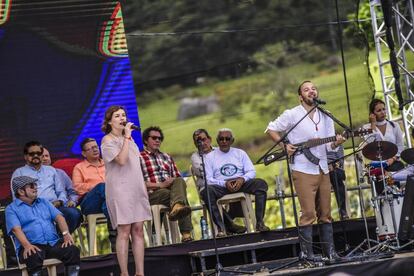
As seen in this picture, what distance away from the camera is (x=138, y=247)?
865 cm

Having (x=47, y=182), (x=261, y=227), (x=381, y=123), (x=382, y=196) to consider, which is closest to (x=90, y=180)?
(x=47, y=182)

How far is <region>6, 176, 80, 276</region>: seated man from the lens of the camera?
892cm

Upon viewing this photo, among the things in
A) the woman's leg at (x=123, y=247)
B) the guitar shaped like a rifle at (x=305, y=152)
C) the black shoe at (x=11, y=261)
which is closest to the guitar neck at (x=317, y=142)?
the guitar shaped like a rifle at (x=305, y=152)

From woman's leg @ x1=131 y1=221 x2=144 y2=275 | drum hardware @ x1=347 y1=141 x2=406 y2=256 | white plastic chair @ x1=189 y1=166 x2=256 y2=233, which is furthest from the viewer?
white plastic chair @ x1=189 y1=166 x2=256 y2=233

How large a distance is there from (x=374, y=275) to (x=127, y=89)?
429 centimetres

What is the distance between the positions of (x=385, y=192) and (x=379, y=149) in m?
0.45

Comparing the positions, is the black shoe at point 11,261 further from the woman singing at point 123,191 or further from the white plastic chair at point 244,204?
the white plastic chair at point 244,204

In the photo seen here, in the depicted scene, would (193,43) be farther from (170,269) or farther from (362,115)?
(170,269)

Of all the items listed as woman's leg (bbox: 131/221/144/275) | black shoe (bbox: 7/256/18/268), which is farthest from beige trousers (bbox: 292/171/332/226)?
black shoe (bbox: 7/256/18/268)

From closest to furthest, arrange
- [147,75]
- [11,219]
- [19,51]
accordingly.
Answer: [11,219]
[19,51]
[147,75]

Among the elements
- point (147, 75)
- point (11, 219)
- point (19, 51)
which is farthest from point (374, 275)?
point (147, 75)

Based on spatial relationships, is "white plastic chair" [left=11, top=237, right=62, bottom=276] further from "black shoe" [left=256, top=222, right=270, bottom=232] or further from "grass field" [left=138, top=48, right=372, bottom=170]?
"grass field" [left=138, top=48, right=372, bottom=170]

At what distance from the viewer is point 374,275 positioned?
27.5 feet

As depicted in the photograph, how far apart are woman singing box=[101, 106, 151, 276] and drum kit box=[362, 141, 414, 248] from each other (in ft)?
7.44
